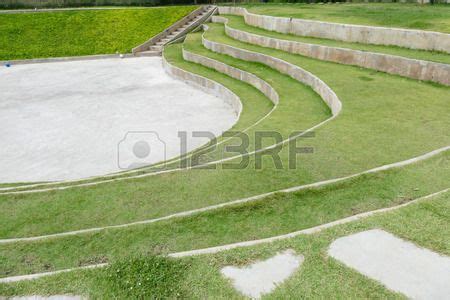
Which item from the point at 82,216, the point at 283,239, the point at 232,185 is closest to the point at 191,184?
the point at 232,185

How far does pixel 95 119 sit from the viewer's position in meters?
14.0

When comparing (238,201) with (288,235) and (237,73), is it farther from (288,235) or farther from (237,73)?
(237,73)

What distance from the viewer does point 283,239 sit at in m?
4.57

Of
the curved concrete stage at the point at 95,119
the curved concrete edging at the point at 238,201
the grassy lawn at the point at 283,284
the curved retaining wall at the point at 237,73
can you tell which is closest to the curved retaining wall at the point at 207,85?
the curved concrete stage at the point at 95,119

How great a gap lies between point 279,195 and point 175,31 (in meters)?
25.2

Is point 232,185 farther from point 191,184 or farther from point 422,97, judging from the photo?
point 422,97

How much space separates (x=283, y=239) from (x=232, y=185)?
1.95 metres

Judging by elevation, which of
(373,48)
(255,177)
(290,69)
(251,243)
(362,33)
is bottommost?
(251,243)

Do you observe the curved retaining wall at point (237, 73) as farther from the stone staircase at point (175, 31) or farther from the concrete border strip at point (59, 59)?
the concrete border strip at point (59, 59)

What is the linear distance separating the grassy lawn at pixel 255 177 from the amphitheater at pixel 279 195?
0.11 feet

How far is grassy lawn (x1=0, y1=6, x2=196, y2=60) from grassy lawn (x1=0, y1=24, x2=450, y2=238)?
21362mm

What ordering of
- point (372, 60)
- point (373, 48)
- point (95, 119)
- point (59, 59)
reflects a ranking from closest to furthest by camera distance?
point (372, 60)
point (373, 48)
point (95, 119)
point (59, 59)

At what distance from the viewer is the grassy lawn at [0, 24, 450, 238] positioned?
19.6 feet

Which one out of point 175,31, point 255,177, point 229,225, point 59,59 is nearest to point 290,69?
point 255,177
